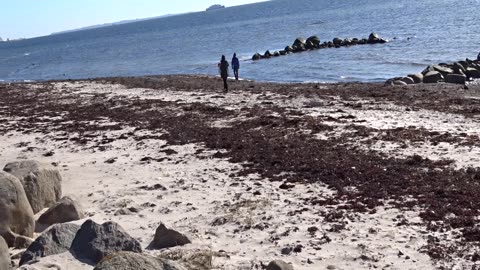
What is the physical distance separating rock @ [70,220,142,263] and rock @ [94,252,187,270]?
1.83 metres

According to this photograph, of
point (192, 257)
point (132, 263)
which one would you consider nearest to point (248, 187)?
point (192, 257)

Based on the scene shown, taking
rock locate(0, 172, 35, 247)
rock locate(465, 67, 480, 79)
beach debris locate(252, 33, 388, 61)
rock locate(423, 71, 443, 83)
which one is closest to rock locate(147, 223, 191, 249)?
rock locate(0, 172, 35, 247)

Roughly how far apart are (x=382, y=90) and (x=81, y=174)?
16058 millimetres

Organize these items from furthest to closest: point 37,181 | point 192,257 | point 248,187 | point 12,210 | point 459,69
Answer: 1. point 459,69
2. point 248,187
3. point 37,181
4. point 12,210
5. point 192,257

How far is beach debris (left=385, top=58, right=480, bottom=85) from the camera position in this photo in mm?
28406

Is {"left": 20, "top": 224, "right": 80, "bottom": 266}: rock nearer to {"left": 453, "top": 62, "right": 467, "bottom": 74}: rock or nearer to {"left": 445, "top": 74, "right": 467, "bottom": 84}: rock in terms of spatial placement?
{"left": 445, "top": 74, "right": 467, "bottom": 84}: rock

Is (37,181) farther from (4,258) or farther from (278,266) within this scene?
(278,266)

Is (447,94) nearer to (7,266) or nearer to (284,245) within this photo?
(284,245)

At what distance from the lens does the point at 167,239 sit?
8398mm

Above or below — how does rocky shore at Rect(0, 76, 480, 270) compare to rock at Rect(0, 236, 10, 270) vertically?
below

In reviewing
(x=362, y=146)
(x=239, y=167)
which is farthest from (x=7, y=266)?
(x=362, y=146)

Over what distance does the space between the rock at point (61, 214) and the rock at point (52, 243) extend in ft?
5.90

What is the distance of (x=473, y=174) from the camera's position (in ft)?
36.2

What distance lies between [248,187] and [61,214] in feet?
12.0
